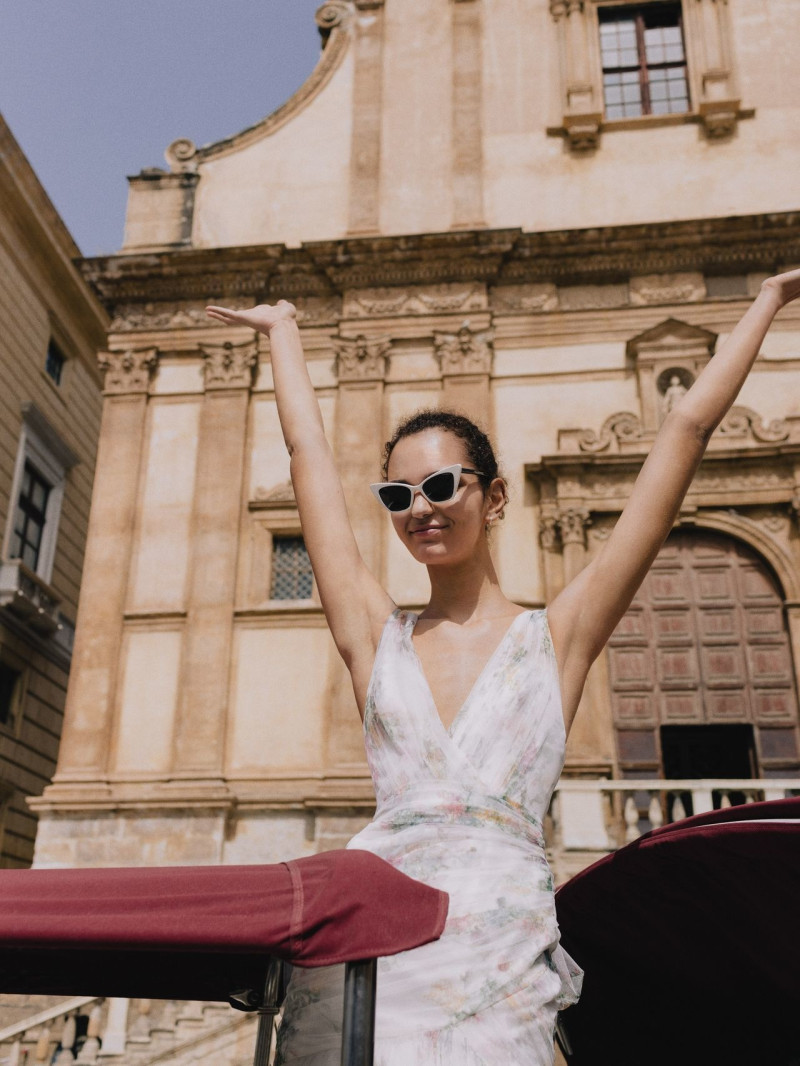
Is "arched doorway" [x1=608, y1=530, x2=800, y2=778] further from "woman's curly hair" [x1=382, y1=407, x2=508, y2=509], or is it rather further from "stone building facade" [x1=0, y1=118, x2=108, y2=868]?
"woman's curly hair" [x1=382, y1=407, x2=508, y2=509]

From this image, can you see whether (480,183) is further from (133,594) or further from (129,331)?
(133,594)

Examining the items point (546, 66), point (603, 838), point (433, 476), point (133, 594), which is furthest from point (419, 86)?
point (433, 476)

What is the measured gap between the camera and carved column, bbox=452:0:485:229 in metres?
16.0

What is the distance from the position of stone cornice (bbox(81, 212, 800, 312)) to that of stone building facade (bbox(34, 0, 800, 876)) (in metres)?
0.04

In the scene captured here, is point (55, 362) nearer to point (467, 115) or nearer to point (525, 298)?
point (467, 115)

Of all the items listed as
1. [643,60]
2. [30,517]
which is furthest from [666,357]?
[30,517]

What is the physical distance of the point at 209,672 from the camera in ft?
45.3

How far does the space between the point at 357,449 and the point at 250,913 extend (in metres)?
13.5

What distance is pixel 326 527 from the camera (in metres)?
2.31

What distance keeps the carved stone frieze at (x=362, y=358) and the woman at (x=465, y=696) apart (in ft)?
41.3

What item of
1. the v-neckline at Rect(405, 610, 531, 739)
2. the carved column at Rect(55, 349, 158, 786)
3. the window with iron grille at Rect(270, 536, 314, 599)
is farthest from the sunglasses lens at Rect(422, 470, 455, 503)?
the carved column at Rect(55, 349, 158, 786)

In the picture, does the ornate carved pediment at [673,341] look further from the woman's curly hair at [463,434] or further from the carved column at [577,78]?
the woman's curly hair at [463,434]

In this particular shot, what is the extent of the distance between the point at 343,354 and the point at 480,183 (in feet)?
11.6

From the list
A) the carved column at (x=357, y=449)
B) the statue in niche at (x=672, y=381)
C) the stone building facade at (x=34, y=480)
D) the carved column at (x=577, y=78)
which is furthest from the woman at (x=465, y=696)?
the stone building facade at (x=34, y=480)
